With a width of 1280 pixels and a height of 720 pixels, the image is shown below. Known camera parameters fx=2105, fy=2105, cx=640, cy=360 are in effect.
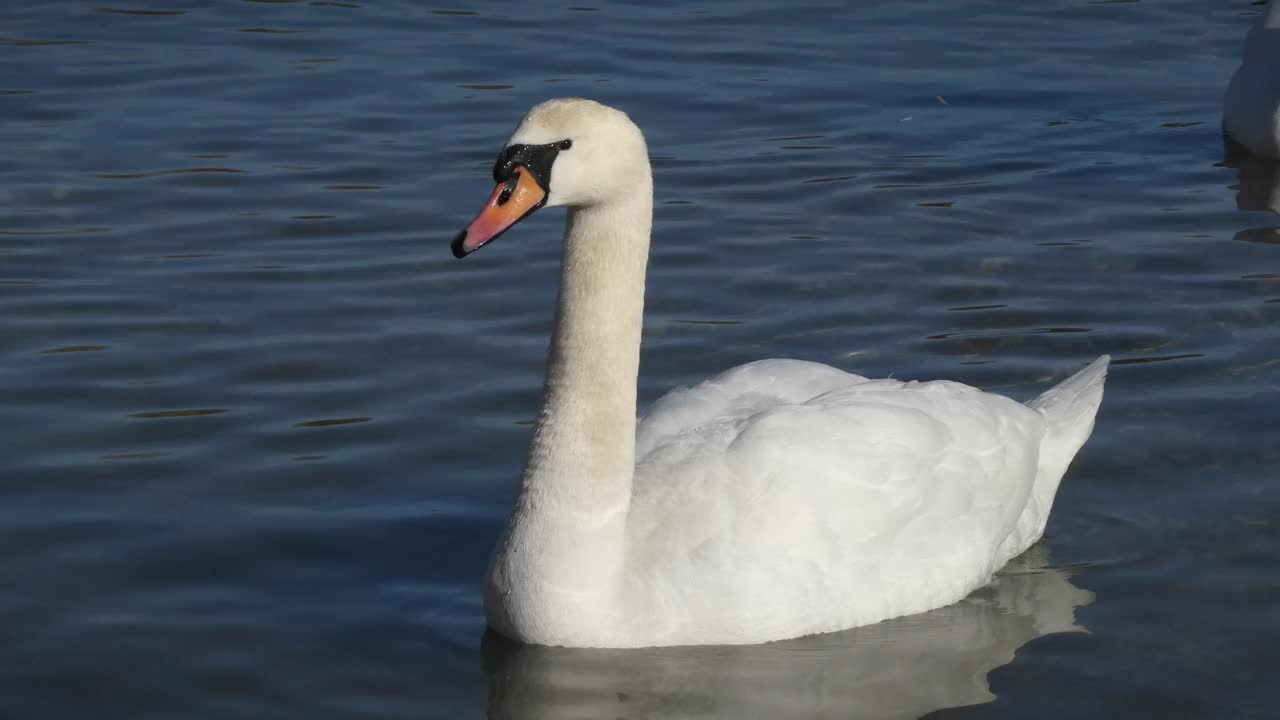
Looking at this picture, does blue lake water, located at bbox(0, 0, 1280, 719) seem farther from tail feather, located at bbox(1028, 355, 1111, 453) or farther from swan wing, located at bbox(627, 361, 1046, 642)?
tail feather, located at bbox(1028, 355, 1111, 453)

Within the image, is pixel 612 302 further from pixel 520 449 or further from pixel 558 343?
pixel 520 449

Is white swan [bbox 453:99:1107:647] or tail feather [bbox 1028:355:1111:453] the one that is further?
tail feather [bbox 1028:355:1111:453]

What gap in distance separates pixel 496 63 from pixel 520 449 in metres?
6.59

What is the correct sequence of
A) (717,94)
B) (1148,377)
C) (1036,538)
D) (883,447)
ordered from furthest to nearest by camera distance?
(717,94) < (1148,377) < (1036,538) < (883,447)

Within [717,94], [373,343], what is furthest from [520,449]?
[717,94]

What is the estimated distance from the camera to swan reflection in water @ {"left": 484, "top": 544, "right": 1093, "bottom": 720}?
5.67 metres

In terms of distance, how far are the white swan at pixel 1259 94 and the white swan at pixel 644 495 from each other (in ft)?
20.7

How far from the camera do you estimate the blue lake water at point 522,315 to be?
19.6ft

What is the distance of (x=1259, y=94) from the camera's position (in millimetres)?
11938

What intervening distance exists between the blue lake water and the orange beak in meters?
1.27

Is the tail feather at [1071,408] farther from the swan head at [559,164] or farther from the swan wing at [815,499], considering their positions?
the swan head at [559,164]

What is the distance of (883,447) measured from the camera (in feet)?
20.6

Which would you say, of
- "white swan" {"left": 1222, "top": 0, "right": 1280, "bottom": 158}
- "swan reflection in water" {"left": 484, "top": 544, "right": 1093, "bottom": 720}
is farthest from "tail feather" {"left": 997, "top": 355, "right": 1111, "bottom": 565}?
"white swan" {"left": 1222, "top": 0, "right": 1280, "bottom": 158}

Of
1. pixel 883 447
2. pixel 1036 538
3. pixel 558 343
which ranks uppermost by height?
pixel 558 343
